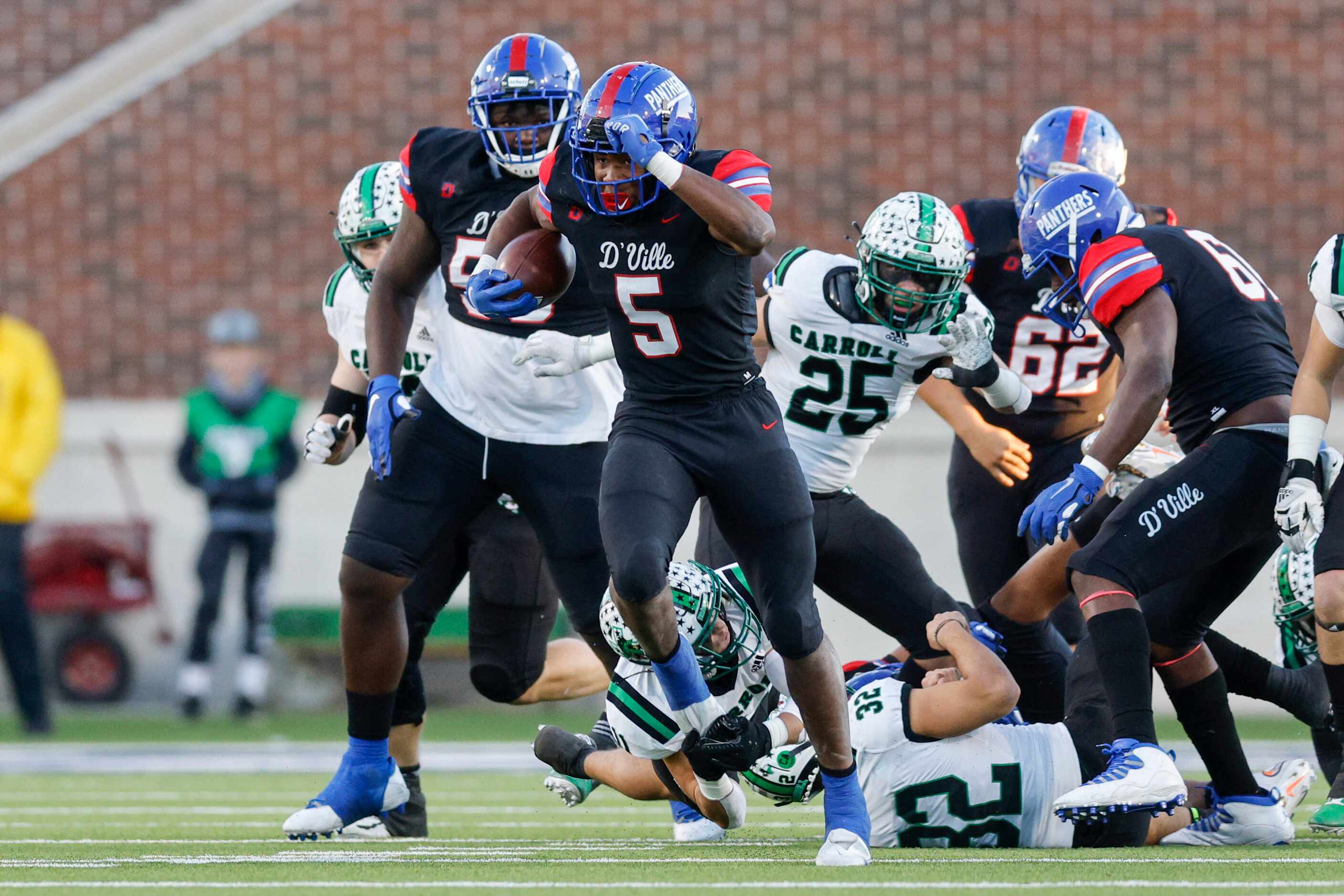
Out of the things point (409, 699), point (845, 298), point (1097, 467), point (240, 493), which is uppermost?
point (845, 298)

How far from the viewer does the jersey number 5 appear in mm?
4605

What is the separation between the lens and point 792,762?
501 cm

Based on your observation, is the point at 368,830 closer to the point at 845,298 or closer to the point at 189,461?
the point at 845,298

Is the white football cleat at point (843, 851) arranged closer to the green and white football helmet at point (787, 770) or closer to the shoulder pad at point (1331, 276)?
the green and white football helmet at point (787, 770)

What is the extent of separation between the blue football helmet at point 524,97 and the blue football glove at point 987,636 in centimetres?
174

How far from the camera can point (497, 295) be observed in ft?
15.9

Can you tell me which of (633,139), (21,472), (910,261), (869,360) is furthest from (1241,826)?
(21,472)

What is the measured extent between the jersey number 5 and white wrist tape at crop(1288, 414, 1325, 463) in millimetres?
1596

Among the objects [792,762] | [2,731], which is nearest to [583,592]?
[792,762]

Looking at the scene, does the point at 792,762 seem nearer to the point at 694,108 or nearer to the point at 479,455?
the point at 479,455

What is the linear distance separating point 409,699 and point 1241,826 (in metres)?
2.50

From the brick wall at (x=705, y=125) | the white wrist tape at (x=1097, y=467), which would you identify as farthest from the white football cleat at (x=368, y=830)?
the brick wall at (x=705, y=125)

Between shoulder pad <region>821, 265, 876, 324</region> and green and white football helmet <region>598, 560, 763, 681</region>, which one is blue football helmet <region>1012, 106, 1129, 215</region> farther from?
green and white football helmet <region>598, 560, 763, 681</region>

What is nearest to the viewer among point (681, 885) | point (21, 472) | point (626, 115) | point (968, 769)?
point (681, 885)
